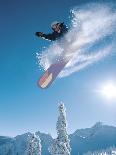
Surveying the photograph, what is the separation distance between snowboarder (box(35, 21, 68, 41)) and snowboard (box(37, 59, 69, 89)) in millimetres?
7761

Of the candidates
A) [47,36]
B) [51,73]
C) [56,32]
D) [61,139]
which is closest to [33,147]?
[61,139]

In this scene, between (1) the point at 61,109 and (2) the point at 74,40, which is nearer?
(2) the point at 74,40

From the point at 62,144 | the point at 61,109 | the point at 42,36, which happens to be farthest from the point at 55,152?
the point at 42,36

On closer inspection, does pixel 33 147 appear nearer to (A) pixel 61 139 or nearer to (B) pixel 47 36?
(A) pixel 61 139

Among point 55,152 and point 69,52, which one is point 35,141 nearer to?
point 55,152

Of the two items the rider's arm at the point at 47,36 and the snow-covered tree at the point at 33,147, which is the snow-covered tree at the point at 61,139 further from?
the rider's arm at the point at 47,36

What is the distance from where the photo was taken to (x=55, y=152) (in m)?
42.2

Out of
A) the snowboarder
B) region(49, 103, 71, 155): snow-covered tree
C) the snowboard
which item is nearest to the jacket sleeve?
the snowboarder

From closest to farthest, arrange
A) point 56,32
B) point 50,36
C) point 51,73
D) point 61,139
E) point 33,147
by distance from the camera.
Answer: point 56,32, point 50,36, point 51,73, point 61,139, point 33,147

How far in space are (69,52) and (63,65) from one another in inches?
63.2

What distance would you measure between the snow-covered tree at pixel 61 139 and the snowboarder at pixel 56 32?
73.1ft

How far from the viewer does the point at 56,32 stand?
22.2 m

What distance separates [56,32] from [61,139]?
23.6m

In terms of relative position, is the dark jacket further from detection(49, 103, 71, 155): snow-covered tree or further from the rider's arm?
detection(49, 103, 71, 155): snow-covered tree
